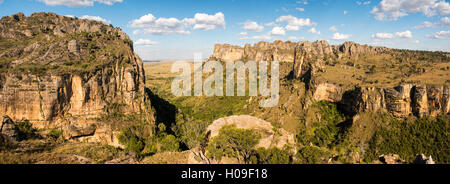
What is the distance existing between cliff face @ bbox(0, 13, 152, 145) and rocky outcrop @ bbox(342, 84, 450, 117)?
55.4m

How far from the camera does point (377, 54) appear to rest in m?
105

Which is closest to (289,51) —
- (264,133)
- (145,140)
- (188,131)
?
(188,131)

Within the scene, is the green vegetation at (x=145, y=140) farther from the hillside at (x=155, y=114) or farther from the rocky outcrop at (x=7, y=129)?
the rocky outcrop at (x=7, y=129)

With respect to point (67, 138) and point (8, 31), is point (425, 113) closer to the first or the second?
point (67, 138)

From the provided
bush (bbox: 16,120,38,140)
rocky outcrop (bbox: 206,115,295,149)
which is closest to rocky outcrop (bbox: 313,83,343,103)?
rocky outcrop (bbox: 206,115,295,149)

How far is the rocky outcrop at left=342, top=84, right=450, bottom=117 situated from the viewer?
45781mm

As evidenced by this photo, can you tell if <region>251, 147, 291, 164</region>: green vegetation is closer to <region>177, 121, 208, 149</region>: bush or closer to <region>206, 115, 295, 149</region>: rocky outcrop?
<region>206, 115, 295, 149</region>: rocky outcrop

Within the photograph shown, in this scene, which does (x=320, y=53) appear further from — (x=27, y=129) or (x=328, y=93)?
(x=27, y=129)

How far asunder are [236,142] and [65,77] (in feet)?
120

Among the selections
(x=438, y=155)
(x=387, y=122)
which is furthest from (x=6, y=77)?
(x=438, y=155)

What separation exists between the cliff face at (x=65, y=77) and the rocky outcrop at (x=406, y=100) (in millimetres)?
55398

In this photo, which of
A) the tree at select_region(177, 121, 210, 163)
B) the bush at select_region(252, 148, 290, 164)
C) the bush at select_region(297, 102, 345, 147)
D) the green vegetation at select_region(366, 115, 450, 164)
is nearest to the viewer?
the bush at select_region(252, 148, 290, 164)
